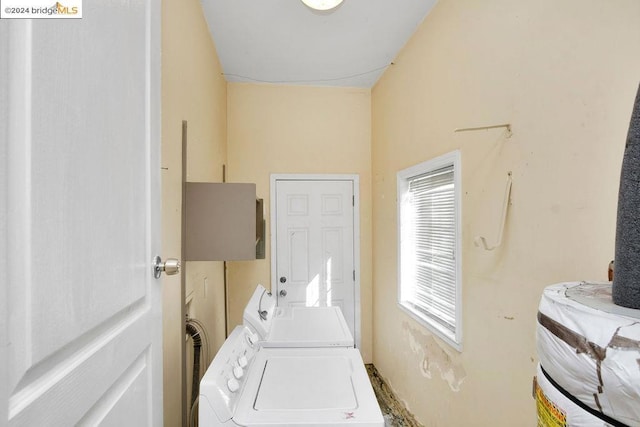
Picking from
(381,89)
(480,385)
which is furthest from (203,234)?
(381,89)

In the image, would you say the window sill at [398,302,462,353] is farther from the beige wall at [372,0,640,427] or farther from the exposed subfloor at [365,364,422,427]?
the exposed subfloor at [365,364,422,427]

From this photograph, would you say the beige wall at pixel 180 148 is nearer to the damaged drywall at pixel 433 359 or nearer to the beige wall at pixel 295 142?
the beige wall at pixel 295 142

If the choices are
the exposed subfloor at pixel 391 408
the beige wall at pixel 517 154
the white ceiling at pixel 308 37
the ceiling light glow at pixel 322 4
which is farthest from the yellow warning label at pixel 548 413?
the white ceiling at pixel 308 37

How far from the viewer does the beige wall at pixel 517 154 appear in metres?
0.94

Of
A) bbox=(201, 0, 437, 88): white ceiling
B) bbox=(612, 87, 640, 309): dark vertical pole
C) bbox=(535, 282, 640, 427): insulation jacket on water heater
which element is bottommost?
bbox=(535, 282, 640, 427): insulation jacket on water heater

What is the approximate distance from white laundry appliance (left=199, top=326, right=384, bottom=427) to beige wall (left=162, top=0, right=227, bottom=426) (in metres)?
0.29

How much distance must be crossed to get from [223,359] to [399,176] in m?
1.81

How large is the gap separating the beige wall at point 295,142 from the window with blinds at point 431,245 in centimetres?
73

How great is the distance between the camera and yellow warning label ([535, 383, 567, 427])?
0.54 m

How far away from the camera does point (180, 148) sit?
1465 millimetres

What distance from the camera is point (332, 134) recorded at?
10.0 ft

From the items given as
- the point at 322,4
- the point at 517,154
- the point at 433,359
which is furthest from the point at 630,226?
the point at 322,4

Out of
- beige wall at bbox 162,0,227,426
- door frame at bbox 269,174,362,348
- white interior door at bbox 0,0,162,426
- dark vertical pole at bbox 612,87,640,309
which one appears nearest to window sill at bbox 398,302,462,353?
door frame at bbox 269,174,362,348

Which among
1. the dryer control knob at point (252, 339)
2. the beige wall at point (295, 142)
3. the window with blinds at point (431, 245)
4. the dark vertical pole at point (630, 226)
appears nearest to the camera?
the dark vertical pole at point (630, 226)
